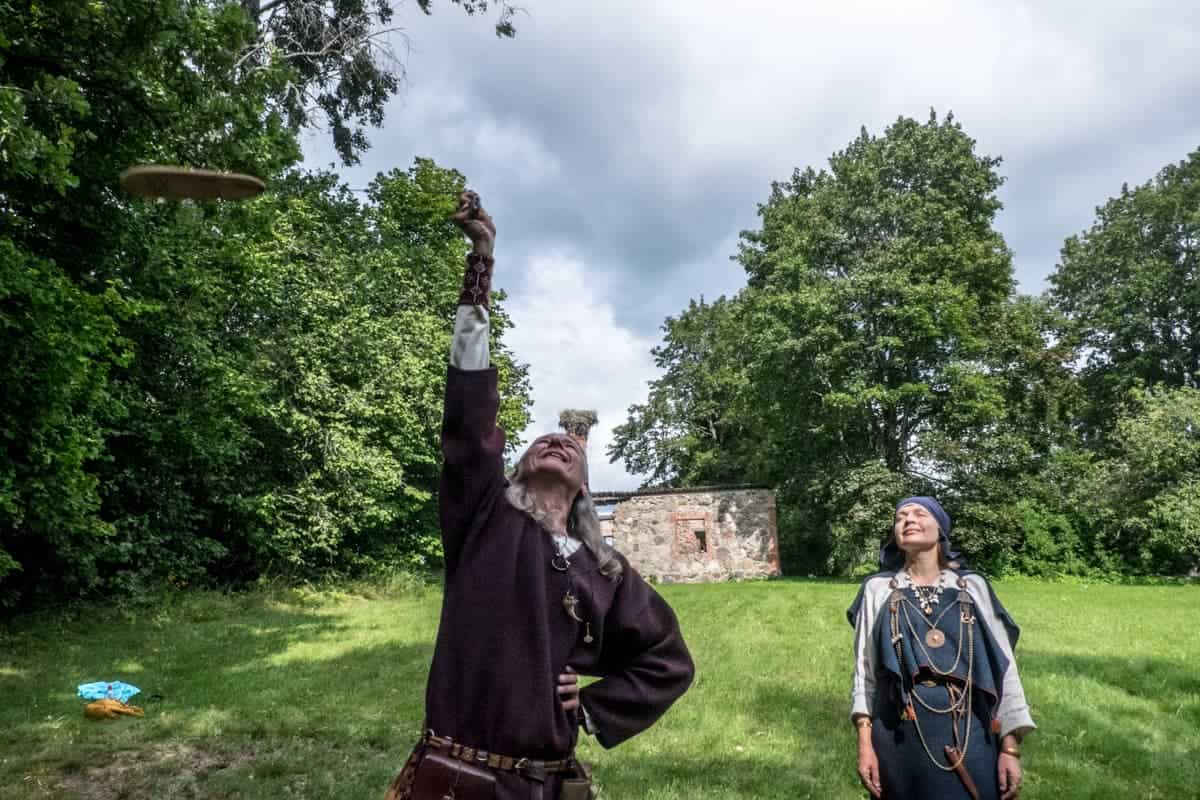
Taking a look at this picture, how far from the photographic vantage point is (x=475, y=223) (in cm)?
239

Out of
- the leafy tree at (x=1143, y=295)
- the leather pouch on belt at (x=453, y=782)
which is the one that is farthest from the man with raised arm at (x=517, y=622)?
the leafy tree at (x=1143, y=295)

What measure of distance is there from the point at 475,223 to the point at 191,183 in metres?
2.27

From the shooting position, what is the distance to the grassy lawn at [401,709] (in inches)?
215

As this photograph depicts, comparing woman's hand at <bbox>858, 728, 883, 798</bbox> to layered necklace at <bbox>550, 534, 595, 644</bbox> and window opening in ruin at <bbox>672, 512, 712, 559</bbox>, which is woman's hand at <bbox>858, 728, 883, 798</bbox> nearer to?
layered necklace at <bbox>550, 534, 595, 644</bbox>

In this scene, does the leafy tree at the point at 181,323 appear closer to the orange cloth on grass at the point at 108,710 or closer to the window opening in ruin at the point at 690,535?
the orange cloth on grass at the point at 108,710

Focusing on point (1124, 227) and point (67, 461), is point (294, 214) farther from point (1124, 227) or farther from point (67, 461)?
point (1124, 227)

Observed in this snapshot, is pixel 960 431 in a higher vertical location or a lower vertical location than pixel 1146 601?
higher

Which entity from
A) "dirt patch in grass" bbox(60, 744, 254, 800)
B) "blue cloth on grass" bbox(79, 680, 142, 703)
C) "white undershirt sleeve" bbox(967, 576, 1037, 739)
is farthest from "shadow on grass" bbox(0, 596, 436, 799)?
"white undershirt sleeve" bbox(967, 576, 1037, 739)

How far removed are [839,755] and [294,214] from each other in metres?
16.8

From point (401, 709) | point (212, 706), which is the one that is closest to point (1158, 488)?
point (401, 709)

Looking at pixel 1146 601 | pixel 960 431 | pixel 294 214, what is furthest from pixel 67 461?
pixel 960 431

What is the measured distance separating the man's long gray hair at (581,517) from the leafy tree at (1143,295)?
1286 inches

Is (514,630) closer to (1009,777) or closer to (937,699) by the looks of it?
(937,699)

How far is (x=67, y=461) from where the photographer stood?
8742 mm
